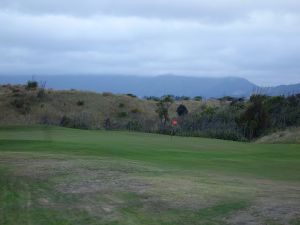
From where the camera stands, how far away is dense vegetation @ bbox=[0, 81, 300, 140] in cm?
4769

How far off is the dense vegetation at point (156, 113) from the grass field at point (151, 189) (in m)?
23.1

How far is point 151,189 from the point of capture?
1366cm

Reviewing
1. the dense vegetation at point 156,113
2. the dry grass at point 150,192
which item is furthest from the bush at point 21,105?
the dry grass at point 150,192

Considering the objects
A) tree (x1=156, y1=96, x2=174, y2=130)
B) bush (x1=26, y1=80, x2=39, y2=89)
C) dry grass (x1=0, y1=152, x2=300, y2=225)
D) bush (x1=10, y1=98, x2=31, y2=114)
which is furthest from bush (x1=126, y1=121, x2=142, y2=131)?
bush (x1=26, y1=80, x2=39, y2=89)

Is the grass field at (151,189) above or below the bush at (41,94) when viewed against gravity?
below

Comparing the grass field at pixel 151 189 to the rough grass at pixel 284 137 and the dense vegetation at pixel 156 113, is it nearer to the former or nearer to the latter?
the rough grass at pixel 284 137

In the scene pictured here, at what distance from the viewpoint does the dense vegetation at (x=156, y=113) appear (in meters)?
47.7

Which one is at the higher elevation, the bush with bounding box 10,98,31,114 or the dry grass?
the bush with bounding box 10,98,31,114

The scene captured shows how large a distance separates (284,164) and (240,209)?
9.78 m

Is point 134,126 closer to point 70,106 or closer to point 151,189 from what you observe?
point 70,106

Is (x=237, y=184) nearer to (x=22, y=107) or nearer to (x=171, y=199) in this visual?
(x=171, y=199)

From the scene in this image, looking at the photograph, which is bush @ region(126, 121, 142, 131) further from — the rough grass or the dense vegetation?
the rough grass

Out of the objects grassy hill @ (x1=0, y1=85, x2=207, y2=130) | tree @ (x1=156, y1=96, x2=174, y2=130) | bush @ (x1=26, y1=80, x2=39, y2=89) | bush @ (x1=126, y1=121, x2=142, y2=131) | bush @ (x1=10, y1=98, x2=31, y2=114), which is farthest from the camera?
bush @ (x1=26, y1=80, x2=39, y2=89)

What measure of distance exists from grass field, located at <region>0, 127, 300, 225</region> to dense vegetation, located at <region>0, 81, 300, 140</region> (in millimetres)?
23141
